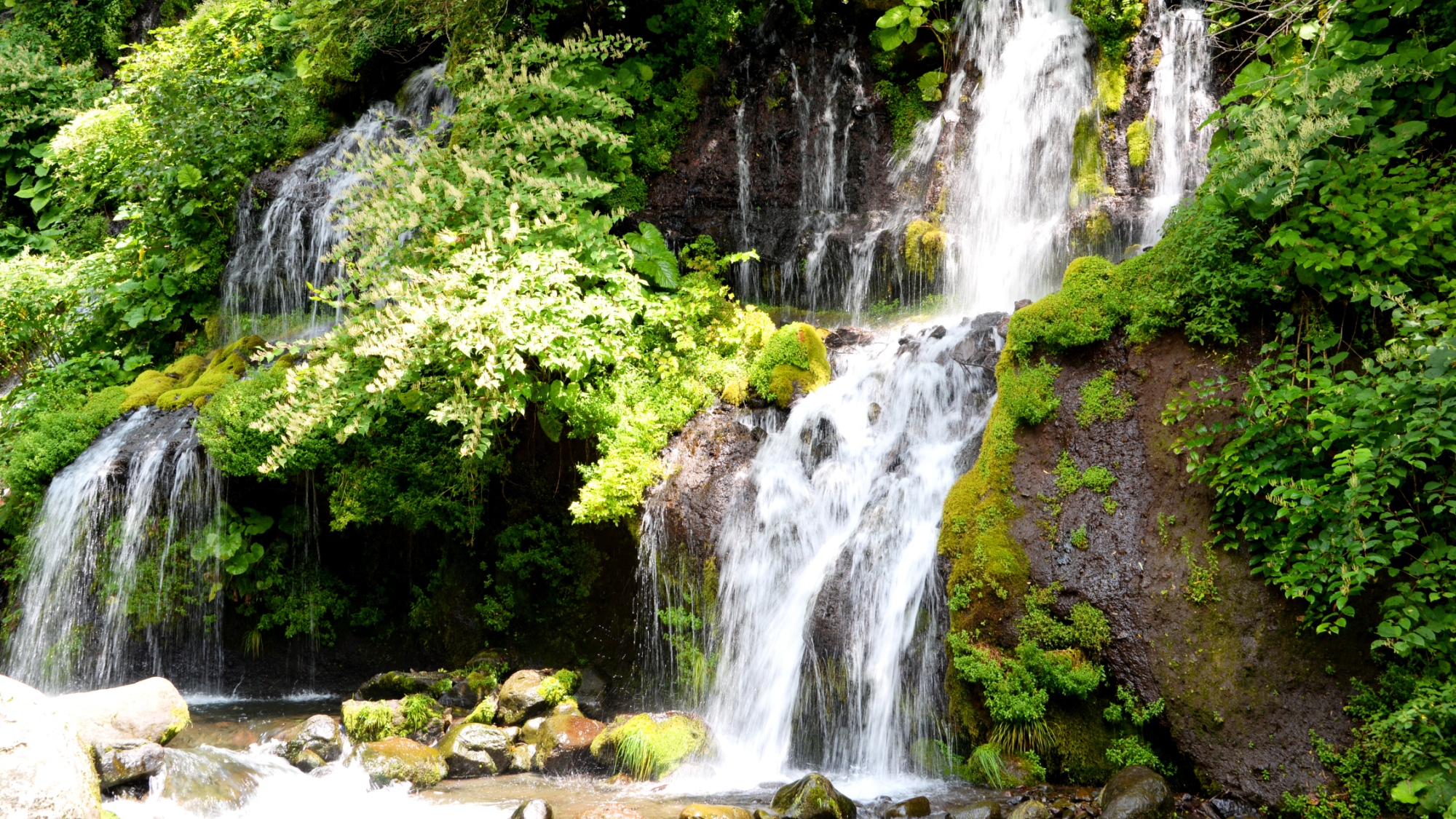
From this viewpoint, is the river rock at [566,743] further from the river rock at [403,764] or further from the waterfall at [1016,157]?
the waterfall at [1016,157]

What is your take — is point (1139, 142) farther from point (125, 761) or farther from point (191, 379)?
point (191, 379)

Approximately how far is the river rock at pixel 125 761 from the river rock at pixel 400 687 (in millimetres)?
2177

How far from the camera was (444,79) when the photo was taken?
33.7ft

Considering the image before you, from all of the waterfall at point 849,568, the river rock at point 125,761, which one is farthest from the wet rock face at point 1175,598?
the river rock at point 125,761

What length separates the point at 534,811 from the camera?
18.1 feet

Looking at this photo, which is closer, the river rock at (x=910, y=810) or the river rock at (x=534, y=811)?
the river rock at (x=910, y=810)

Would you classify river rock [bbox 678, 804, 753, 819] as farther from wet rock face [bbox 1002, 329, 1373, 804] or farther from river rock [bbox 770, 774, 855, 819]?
Answer: wet rock face [bbox 1002, 329, 1373, 804]

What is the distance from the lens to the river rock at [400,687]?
322 inches

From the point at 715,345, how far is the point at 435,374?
2.64m

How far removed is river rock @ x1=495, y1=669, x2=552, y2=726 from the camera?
295 inches

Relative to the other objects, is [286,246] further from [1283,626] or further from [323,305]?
[1283,626]

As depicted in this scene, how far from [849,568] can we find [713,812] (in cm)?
216

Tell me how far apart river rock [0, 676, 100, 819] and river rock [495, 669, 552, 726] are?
3005mm

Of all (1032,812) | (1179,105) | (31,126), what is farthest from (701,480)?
(31,126)
